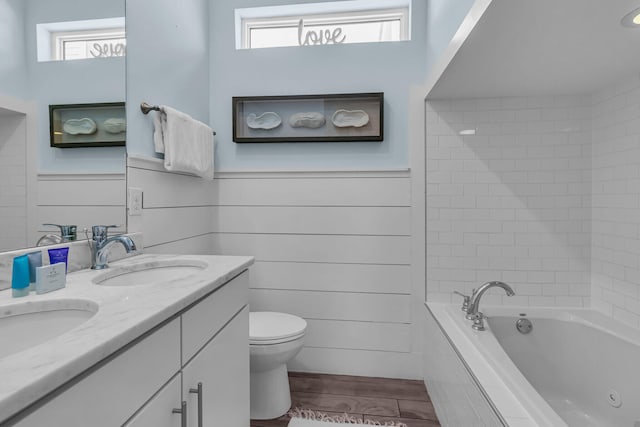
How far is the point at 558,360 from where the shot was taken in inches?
72.8

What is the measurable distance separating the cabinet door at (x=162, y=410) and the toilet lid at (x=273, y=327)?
842 mm

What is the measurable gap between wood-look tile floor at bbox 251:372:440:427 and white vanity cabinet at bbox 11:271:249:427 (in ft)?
2.08

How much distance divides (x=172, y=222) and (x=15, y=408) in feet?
5.00

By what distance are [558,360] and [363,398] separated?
1051mm

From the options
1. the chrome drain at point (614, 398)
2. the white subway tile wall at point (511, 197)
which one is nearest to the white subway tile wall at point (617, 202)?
the white subway tile wall at point (511, 197)

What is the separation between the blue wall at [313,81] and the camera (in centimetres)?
219

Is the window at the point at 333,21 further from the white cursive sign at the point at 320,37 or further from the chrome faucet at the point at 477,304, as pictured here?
the chrome faucet at the point at 477,304

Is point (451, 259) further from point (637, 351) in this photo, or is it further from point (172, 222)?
point (172, 222)

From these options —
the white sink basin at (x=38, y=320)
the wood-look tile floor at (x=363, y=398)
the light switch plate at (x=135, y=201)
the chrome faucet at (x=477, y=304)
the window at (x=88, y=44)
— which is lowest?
the wood-look tile floor at (x=363, y=398)

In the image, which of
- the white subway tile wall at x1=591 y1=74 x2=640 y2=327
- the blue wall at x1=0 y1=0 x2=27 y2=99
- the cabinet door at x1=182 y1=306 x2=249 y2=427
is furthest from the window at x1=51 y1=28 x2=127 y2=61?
the white subway tile wall at x1=591 y1=74 x2=640 y2=327

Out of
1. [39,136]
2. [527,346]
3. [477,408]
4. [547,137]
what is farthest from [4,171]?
[547,137]

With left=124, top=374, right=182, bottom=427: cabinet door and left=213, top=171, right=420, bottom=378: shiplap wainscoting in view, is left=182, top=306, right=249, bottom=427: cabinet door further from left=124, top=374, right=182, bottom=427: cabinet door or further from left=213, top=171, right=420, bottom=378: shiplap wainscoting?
left=213, top=171, right=420, bottom=378: shiplap wainscoting

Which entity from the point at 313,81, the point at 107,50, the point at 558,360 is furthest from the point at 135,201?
the point at 558,360

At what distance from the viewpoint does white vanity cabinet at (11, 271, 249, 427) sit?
1.83 ft
